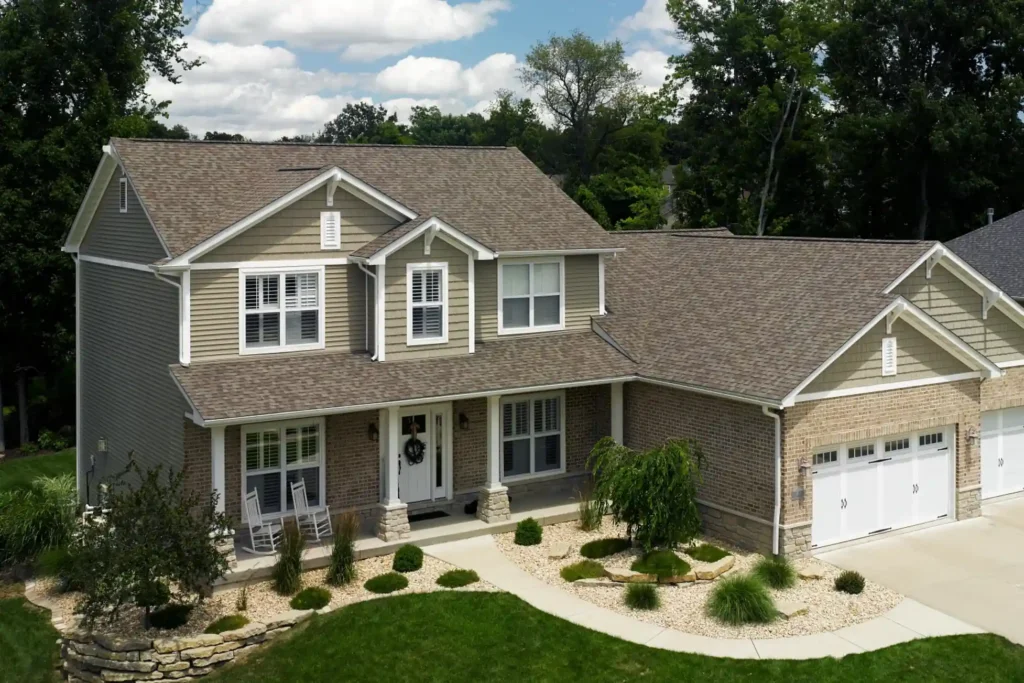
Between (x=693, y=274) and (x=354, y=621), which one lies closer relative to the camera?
(x=354, y=621)

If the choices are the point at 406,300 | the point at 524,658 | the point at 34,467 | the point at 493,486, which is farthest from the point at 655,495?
the point at 34,467

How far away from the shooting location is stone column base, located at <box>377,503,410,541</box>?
1980 cm

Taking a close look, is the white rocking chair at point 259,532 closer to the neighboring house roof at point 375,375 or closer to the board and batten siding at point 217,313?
the neighboring house roof at point 375,375

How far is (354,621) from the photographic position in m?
16.4

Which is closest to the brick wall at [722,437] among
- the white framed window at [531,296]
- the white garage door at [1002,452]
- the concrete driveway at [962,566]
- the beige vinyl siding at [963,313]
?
the concrete driveway at [962,566]

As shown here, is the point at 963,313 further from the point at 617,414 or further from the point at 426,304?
the point at 426,304

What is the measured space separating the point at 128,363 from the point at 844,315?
14417 mm

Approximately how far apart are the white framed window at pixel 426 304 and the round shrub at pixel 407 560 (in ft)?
13.9

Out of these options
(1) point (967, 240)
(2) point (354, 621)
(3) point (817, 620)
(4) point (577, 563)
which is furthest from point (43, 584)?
(1) point (967, 240)

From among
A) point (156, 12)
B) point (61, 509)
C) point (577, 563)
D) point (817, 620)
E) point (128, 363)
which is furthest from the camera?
point (156, 12)

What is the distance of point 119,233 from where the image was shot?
2205 centimetres

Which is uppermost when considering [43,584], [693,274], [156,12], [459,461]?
[156,12]

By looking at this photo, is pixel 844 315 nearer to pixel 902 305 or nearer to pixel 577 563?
pixel 902 305

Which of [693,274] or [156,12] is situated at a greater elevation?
[156,12]
